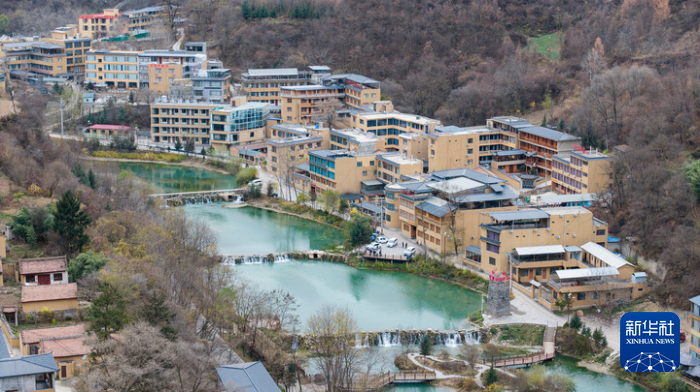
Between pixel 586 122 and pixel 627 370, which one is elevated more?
pixel 586 122

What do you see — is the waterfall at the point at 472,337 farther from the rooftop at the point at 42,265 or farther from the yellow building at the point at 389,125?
the yellow building at the point at 389,125

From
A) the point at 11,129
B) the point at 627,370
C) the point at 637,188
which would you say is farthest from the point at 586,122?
the point at 11,129

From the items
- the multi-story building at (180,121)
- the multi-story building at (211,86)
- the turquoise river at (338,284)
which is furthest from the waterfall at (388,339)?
the multi-story building at (211,86)

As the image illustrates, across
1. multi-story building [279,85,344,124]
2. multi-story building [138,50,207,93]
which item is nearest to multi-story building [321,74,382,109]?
multi-story building [279,85,344,124]

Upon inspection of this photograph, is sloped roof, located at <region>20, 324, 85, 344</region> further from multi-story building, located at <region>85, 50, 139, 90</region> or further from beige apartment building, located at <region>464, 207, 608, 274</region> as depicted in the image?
multi-story building, located at <region>85, 50, 139, 90</region>

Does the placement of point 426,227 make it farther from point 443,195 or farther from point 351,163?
point 351,163

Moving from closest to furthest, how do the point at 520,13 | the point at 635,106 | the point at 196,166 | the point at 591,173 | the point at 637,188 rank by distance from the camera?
the point at 637,188, the point at 591,173, the point at 635,106, the point at 196,166, the point at 520,13

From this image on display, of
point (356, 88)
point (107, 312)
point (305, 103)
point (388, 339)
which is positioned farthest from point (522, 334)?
point (305, 103)
